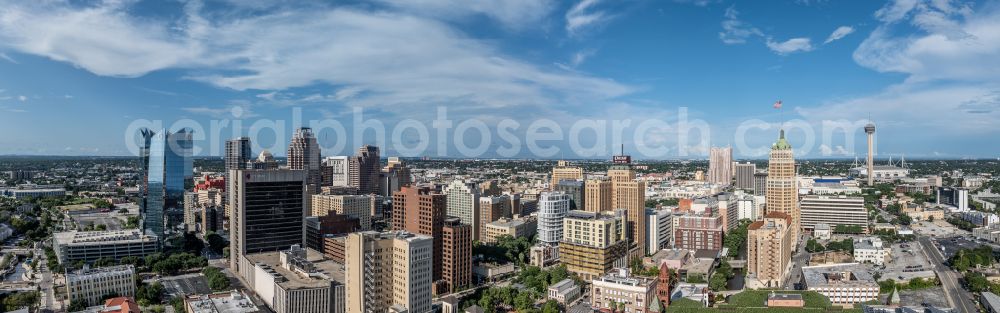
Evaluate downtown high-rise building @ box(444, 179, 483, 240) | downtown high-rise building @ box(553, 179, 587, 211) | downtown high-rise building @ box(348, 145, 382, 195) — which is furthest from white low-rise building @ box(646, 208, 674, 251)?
downtown high-rise building @ box(348, 145, 382, 195)

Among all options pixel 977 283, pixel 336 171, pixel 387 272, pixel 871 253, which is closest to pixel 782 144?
pixel 871 253

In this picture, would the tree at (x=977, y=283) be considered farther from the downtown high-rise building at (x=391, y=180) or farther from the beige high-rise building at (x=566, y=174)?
the downtown high-rise building at (x=391, y=180)

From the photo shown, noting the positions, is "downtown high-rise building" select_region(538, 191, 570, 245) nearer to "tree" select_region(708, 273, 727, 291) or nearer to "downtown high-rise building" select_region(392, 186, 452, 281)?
"downtown high-rise building" select_region(392, 186, 452, 281)

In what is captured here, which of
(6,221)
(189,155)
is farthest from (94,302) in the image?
(6,221)

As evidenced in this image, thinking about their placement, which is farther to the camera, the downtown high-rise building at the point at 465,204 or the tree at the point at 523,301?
the downtown high-rise building at the point at 465,204

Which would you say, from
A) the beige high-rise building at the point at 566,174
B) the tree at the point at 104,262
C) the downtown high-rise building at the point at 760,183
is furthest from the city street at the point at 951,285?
the tree at the point at 104,262

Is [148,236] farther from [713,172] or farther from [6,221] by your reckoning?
[713,172]
